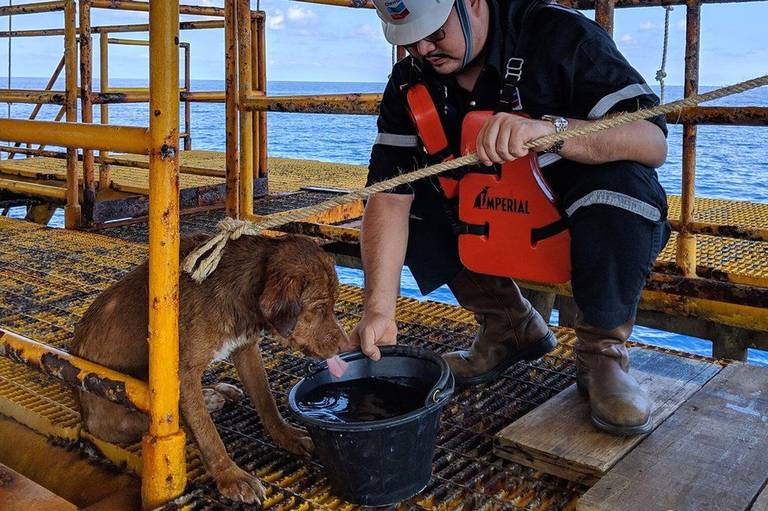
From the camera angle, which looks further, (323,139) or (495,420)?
(323,139)

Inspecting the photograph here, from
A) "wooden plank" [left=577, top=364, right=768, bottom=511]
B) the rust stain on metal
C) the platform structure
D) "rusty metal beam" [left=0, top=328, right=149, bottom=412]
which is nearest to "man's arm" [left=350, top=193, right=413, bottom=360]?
"rusty metal beam" [left=0, top=328, right=149, bottom=412]

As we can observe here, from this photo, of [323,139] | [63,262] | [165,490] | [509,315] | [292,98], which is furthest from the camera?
[323,139]

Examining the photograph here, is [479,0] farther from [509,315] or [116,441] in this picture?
[116,441]

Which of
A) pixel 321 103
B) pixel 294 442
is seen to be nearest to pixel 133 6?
pixel 321 103

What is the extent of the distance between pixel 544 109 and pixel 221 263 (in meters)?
1.09

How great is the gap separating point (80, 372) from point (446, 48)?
142 centimetres

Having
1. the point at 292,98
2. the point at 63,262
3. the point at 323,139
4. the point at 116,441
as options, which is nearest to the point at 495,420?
the point at 116,441

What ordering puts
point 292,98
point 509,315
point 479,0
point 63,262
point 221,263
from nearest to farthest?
point 221,263, point 479,0, point 509,315, point 292,98, point 63,262

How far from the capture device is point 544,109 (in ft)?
8.11

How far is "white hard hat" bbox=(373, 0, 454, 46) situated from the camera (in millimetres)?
2324

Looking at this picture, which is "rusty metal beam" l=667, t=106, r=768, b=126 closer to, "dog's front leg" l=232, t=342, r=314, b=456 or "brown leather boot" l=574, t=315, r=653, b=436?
"brown leather boot" l=574, t=315, r=653, b=436

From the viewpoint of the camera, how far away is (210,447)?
216 centimetres

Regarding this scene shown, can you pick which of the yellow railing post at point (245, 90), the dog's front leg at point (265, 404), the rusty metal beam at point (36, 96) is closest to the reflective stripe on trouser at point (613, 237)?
the dog's front leg at point (265, 404)

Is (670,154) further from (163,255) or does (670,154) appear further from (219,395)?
(163,255)
